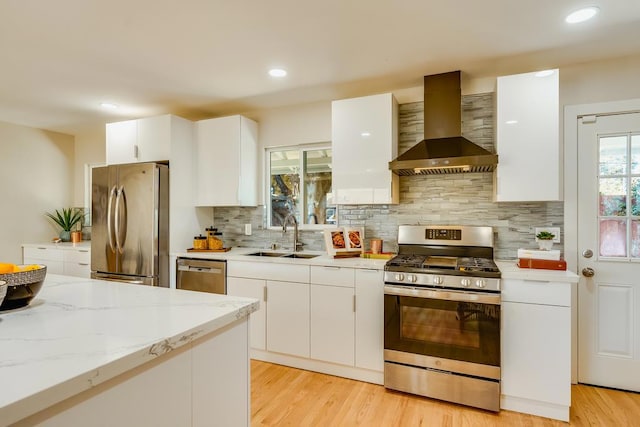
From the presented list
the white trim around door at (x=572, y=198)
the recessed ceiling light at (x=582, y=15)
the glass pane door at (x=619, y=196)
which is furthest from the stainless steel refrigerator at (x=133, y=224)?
the glass pane door at (x=619, y=196)

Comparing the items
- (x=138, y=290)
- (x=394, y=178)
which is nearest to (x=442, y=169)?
(x=394, y=178)

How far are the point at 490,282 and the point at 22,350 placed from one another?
2.24 m

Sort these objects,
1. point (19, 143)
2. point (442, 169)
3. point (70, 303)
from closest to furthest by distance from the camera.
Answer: point (70, 303) → point (442, 169) → point (19, 143)

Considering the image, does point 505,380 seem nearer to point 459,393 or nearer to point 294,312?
point 459,393

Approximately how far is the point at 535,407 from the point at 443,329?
2.37 ft

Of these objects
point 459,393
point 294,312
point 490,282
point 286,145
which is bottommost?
point 459,393

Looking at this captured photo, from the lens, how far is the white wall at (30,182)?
404 cm

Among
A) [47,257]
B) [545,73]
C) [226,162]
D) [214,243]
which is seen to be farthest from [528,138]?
[47,257]

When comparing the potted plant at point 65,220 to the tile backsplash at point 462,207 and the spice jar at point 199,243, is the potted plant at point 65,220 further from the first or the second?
the tile backsplash at point 462,207

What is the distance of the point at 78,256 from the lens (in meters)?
3.80

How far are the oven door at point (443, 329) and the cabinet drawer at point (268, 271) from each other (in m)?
0.72

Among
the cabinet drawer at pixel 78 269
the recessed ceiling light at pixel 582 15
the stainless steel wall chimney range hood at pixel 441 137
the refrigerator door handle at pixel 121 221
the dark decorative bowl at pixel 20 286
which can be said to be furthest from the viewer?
the cabinet drawer at pixel 78 269

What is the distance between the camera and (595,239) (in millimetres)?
2492

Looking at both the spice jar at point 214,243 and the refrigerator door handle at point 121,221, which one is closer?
the refrigerator door handle at point 121,221
